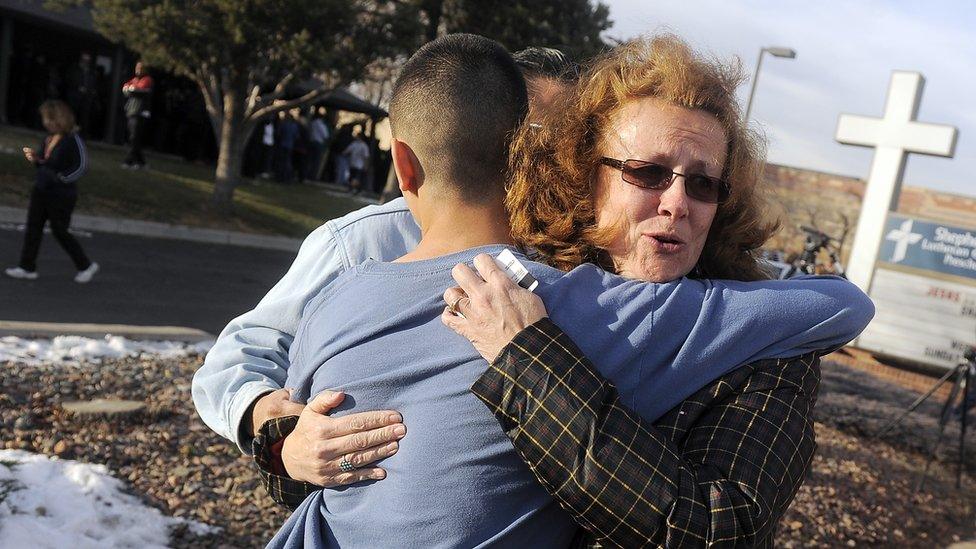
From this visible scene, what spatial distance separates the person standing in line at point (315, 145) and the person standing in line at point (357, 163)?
0.89 m

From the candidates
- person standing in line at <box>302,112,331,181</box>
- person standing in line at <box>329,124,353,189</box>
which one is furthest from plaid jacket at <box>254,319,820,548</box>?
person standing in line at <box>329,124,353,189</box>

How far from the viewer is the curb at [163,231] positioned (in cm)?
1202

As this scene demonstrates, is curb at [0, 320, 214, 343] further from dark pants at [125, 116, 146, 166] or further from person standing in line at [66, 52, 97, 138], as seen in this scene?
person standing in line at [66, 52, 97, 138]

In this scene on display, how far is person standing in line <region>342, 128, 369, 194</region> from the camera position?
85.3ft

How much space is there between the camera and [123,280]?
9.73m

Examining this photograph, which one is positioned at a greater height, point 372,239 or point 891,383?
point 372,239

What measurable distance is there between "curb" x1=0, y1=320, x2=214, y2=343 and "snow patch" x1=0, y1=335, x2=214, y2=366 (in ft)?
0.21

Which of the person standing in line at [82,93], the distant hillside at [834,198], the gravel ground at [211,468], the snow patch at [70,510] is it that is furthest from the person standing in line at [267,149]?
the snow patch at [70,510]

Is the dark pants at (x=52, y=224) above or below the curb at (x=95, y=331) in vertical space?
above

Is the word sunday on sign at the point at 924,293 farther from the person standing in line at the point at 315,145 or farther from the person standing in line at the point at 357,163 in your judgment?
the person standing in line at the point at 357,163

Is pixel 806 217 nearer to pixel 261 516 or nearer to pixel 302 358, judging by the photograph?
pixel 261 516

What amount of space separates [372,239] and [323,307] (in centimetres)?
69

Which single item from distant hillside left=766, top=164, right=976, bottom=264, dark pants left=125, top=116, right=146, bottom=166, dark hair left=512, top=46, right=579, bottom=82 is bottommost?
dark pants left=125, top=116, right=146, bottom=166

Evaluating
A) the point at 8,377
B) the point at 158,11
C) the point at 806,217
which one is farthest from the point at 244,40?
the point at 806,217
